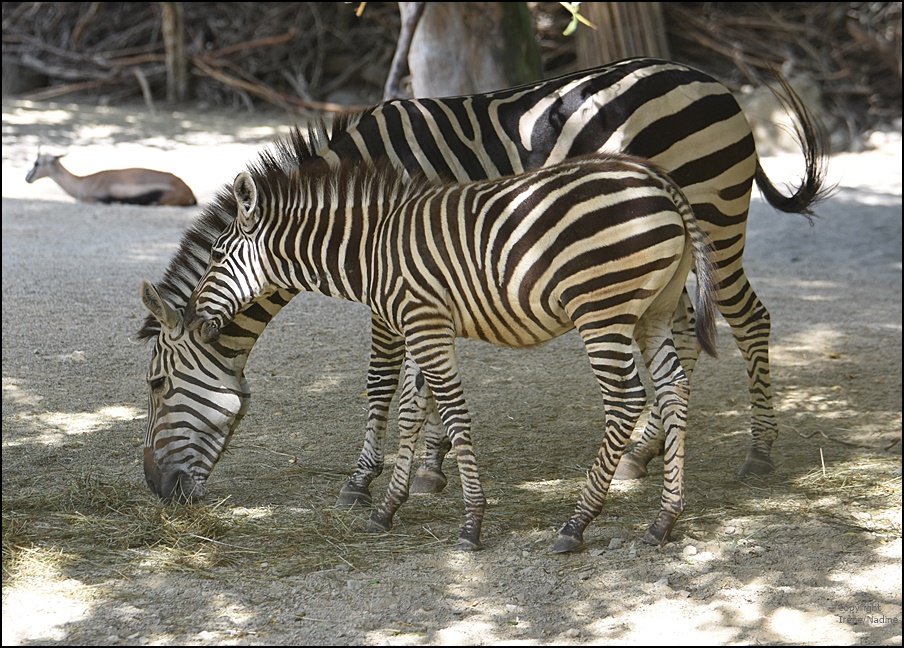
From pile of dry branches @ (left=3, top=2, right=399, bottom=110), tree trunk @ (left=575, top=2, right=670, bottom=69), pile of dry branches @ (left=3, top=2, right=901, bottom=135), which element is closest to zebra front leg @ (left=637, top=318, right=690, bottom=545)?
tree trunk @ (left=575, top=2, right=670, bottom=69)

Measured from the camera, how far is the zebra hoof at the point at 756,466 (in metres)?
4.88

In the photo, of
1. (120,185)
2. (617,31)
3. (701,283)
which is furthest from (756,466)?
(617,31)

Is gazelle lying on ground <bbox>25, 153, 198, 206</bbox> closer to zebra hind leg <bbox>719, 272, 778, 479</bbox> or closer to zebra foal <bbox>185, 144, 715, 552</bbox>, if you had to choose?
zebra foal <bbox>185, 144, 715, 552</bbox>

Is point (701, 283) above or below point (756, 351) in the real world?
above

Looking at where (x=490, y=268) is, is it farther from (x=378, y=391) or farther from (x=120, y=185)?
(x=120, y=185)

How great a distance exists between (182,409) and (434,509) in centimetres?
120

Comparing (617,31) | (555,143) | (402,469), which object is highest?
(617,31)

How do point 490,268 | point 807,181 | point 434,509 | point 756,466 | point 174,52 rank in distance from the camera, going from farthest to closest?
point 174,52 < point 807,181 < point 756,466 < point 434,509 < point 490,268

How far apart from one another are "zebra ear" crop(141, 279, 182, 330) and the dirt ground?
80 centimetres

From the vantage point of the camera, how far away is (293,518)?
169 inches

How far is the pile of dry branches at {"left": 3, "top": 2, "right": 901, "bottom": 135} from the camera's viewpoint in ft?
50.5

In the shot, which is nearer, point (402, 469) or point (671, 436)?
point (671, 436)

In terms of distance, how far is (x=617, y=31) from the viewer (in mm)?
12953

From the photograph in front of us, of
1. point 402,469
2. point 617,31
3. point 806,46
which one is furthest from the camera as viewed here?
point 806,46
